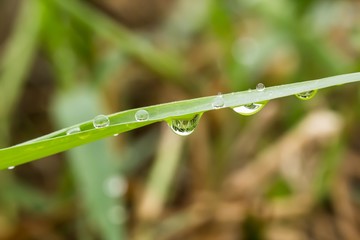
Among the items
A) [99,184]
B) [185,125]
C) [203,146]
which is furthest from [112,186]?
[185,125]

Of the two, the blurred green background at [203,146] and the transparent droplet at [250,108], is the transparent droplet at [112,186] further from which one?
the transparent droplet at [250,108]

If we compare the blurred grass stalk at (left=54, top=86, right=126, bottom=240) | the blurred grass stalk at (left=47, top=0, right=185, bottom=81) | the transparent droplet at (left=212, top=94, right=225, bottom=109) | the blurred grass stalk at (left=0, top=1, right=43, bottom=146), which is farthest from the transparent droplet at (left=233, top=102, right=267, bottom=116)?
the blurred grass stalk at (left=0, top=1, right=43, bottom=146)

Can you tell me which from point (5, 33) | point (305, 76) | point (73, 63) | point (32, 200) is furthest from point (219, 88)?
point (5, 33)

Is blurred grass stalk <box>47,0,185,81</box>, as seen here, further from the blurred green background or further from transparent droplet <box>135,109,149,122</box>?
transparent droplet <box>135,109,149,122</box>

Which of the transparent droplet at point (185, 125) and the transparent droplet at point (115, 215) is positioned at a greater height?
the transparent droplet at point (115, 215)

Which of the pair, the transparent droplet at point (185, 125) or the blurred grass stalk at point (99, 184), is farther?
the blurred grass stalk at point (99, 184)

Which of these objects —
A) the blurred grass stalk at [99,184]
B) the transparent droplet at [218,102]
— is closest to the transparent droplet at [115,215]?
the blurred grass stalk at [99,184]

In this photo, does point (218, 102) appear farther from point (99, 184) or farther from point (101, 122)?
point (99, 184)
